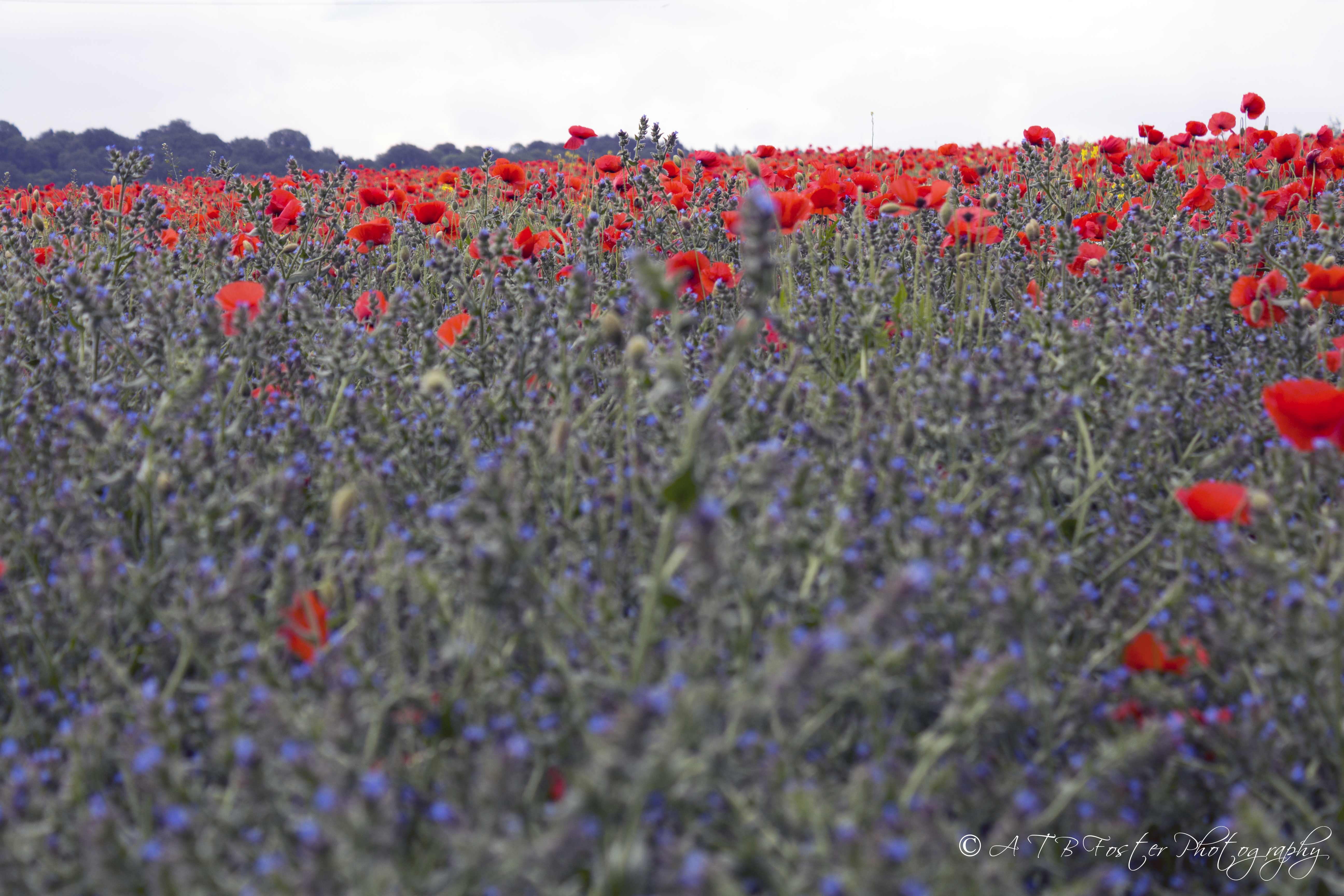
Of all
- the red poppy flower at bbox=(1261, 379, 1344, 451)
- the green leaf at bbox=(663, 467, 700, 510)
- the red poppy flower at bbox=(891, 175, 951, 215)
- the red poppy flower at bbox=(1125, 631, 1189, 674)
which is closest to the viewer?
the green leaf at bbox=(663, 467, 700, 510)

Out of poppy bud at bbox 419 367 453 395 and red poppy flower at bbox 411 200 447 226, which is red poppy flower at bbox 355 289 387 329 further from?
poppy bud at bbox 419 367 453 395

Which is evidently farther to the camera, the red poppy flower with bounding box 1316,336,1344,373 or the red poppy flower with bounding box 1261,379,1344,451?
the red poppy flower with bounding box 1316,336,1344,373

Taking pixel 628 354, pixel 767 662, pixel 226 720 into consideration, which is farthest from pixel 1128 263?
pixel 226 720

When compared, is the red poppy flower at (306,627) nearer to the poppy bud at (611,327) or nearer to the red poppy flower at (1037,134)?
the poppy bud at (611,327)

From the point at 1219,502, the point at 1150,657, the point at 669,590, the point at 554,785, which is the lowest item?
the point at 554,785

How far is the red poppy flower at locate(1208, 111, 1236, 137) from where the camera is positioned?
5.80 meters

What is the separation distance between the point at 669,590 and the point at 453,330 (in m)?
1.56

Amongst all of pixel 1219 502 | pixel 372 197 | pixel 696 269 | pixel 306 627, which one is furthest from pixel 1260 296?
pixel 372 197

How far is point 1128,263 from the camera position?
4.07 m

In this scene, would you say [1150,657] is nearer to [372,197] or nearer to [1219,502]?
[1219,502]

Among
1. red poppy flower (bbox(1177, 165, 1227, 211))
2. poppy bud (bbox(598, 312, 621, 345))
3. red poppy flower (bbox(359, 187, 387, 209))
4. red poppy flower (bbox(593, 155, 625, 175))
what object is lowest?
poppy bud (bbox(598, 312, 621, 345))

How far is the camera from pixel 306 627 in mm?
1513

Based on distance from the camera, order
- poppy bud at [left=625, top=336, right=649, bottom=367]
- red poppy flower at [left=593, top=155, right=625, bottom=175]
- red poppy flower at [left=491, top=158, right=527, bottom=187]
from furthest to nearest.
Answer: red poppy flower at [left=593, top=155, right=625, bottom=175]
red poppy flower at [left=491, top=158, right=527, bottom=187]
poppy bud at [left=625, top=336, right=649, bottom=367]

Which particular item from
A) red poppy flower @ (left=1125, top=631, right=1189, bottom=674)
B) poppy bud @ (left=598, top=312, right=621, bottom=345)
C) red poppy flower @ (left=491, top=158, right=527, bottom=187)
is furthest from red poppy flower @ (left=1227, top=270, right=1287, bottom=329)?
red poppy flower @ (left=491, top=158, right=527, bottom=187)
